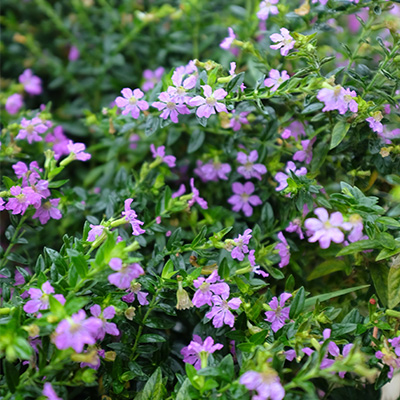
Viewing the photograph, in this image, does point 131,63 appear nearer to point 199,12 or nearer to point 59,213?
point 199,12

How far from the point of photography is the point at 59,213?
0.98 m

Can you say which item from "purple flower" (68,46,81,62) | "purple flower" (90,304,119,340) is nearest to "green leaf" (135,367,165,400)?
"purple flower" (90,304,119,340)

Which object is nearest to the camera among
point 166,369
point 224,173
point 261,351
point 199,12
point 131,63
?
point 261,351

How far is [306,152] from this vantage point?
101 cm

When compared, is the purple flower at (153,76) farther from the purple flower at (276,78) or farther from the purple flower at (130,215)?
the purple flower at (130,215)

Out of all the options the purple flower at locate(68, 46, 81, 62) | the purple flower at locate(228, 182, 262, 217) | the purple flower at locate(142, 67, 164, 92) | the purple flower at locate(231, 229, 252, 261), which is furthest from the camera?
the purple flower at locate(68, 46, 81, 62)

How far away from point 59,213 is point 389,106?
0.72 m

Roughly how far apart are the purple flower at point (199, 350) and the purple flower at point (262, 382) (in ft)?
0.32

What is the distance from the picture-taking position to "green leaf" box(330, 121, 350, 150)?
89cm

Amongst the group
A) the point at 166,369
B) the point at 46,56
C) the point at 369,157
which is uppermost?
the point at 369,157

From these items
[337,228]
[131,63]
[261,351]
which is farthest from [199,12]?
[261,351]

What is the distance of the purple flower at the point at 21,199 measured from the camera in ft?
2.91

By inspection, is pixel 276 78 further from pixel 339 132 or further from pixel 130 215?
pixel 130 215

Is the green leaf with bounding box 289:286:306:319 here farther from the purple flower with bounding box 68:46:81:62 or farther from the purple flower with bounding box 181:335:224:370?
the purple flower with bounding box 68:46:81:62
